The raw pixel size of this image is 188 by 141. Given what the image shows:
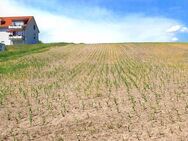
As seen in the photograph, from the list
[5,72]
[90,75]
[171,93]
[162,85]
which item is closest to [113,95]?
[171,93]

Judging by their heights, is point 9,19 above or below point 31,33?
above

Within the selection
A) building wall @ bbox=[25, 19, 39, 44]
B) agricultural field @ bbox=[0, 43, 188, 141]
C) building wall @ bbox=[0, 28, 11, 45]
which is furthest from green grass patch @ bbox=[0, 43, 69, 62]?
building wall @ bbox=[25, 19, 39, 44]

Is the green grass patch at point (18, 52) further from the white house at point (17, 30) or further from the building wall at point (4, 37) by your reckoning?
the building wall at point (4, 37)

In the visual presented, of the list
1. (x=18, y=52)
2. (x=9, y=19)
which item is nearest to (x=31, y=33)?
(x=9, y=19)

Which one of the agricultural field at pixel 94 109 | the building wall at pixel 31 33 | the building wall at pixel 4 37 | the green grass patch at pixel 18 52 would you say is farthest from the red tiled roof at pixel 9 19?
the agricultural field at pixel 94 109

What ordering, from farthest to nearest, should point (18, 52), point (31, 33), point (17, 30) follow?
1. point (31, 33)
2. point (17, 30)
3. point (18, 52)

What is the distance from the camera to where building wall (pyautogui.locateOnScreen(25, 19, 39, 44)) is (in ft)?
346

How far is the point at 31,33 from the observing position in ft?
359

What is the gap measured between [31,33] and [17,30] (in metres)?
7.40

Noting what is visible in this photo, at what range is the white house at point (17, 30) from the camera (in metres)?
103

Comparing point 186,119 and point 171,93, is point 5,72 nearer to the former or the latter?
point 171,93

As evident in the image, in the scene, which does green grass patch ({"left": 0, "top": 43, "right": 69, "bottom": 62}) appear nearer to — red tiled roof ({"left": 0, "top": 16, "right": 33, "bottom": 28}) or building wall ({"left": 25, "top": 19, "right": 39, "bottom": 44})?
building wall ({"left": 25, "top": 19, "right": 39, "bottom": 44})

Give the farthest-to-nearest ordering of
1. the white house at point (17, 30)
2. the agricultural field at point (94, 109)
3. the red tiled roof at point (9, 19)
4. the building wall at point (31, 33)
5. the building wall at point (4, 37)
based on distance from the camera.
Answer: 1. the red tiled roof at point (9, 19)
2. the building wall at point (31, 33)
3. the building wall at point (4, 37)
4. the white house at point (17, 30)
5. the agricultural field at point (94, 109)

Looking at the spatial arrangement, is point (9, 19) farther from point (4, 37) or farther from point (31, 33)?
point (31, 33)
